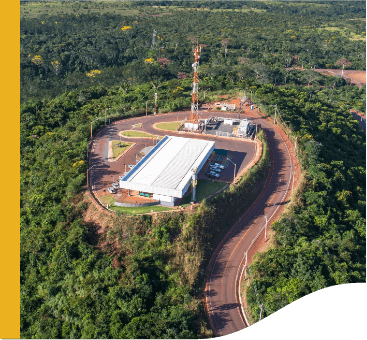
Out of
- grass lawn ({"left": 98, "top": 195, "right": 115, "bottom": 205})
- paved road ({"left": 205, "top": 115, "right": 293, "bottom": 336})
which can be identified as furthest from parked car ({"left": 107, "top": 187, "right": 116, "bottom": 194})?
paved road ({"left": 205, "top": 115, "right": 293, "bottom": 336})

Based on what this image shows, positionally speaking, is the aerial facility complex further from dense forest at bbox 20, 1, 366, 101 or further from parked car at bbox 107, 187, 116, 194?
dense forest at bbox 20, 1, 366, 101

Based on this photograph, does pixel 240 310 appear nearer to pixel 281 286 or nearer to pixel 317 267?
pixel 281 286

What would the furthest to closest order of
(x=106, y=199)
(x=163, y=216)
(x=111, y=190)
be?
1. (x=111, y=190)
2. (x=106, y=199)
3. (x=163, y=216)

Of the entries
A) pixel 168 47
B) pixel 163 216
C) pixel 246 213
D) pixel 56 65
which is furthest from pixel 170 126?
pixel 168 47

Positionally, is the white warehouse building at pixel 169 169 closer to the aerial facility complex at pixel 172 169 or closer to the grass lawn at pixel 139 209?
the aerial facility complex at pixel 172 169

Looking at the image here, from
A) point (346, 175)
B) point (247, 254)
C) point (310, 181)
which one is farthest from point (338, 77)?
point (247, 254)

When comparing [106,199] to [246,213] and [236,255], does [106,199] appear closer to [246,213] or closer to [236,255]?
[236,255]
